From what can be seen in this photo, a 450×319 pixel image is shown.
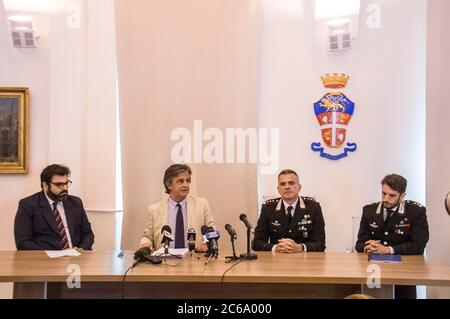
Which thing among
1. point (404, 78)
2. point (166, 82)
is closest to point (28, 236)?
point (166, 82)

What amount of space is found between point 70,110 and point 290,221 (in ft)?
8.03

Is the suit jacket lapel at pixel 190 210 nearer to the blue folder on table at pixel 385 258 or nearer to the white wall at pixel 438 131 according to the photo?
the blue folder on table at pixel 385 258

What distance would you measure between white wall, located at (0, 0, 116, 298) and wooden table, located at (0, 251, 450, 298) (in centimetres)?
160

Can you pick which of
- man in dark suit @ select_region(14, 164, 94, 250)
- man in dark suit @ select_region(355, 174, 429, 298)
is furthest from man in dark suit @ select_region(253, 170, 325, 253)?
man in dark suit @ select_region(14, 164, 94, 250)

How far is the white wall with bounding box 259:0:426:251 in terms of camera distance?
4.95m

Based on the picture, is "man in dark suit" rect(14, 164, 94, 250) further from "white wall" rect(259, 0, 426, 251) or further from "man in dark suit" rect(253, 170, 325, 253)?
"white wall" rect(259, 0, 426, 251)

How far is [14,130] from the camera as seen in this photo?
5.01 m

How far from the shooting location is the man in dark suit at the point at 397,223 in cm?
379

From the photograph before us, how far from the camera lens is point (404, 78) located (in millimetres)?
4961

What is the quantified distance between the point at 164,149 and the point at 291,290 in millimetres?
2264

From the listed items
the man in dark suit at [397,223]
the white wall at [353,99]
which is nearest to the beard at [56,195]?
the white wall at [353,99]

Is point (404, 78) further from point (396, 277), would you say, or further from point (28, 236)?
point (28, 236)
